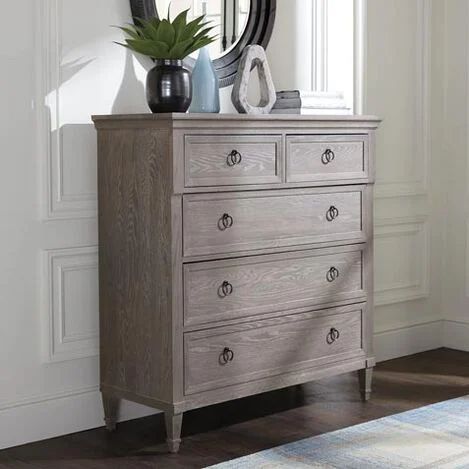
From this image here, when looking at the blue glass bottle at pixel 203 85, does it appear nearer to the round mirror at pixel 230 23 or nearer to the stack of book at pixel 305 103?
the round mirror at pixel 230 23

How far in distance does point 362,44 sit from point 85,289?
174cm

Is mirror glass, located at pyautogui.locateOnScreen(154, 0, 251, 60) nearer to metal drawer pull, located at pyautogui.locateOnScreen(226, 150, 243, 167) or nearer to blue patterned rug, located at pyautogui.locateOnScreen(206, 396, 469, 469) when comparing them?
metal drawer pull, located at pyautogui.locateOnScreen(226, 150, 243, 167)

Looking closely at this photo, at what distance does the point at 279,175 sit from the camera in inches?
137

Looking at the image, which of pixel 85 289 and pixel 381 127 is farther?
pixel 381 127

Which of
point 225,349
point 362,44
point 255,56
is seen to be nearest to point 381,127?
point 362,44

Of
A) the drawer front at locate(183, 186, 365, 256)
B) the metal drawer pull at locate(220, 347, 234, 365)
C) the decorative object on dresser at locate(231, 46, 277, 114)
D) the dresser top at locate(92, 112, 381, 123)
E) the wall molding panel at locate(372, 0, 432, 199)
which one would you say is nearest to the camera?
the dresser top at locate(92, 112, 381, 123)

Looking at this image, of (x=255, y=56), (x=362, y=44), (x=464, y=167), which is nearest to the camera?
(x=255, y=56)

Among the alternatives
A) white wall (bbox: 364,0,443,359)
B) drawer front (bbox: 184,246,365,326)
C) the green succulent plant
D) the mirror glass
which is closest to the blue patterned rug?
drawer front (bbox: 184,246,365,326)

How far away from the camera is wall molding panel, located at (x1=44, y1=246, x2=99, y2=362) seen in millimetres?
3414

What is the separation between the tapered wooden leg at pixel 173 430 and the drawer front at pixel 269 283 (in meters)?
0.31

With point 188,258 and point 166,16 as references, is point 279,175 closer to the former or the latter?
point 188,258

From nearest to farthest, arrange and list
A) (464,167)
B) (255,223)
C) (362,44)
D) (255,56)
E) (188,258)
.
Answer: (188,258), (255,223), (255,56), (362,44), (464,167)

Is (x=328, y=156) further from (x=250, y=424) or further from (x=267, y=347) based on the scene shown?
(x=250, y=424)

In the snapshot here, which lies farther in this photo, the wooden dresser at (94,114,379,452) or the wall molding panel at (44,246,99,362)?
the wall molding panel at (44,246,99,362)
